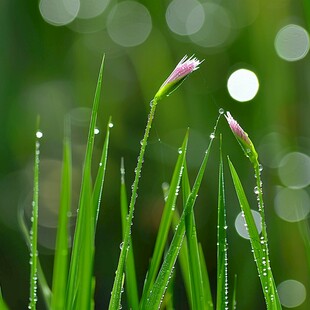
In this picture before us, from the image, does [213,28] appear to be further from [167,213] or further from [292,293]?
[167,213]

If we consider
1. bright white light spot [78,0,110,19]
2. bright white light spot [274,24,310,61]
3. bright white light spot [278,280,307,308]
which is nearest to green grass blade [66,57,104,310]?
bright white light spot [278,280,307,308]

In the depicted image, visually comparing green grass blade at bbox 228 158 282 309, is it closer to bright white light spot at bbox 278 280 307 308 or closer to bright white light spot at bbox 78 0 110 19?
bright white light spot at bbox 278 280 307 308

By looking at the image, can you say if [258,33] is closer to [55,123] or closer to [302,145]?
[302,145]

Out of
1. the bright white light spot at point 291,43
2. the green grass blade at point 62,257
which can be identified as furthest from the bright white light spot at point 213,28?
the green grass blade at point 62,257

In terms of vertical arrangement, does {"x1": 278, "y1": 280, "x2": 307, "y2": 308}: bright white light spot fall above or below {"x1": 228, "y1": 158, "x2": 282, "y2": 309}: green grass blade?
above

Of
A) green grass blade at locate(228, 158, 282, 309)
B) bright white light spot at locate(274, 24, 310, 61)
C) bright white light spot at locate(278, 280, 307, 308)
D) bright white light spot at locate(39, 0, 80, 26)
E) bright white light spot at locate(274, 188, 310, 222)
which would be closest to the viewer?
green grass blade at locate(228, 158, 282, 309)

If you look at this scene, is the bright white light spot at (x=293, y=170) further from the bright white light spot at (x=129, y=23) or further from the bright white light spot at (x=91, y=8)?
the bright white light spot at (x=91, y=8)
